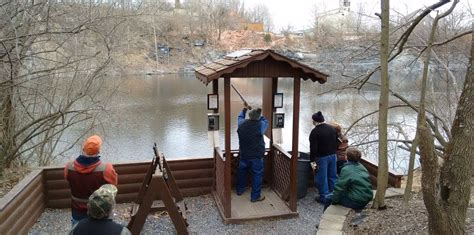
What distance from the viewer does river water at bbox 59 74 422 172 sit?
474 inches

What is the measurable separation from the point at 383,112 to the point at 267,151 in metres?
2.19

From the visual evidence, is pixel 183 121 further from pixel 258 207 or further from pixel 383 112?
pixel 383 112

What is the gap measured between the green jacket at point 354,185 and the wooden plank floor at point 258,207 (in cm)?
106

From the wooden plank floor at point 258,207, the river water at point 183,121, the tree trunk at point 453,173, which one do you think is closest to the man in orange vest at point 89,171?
the wooden plank floor at point 258,207

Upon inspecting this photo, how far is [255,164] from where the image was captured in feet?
17.1

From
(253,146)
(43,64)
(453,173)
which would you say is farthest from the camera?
(43,64)

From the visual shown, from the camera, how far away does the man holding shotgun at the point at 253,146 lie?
16.5 feet

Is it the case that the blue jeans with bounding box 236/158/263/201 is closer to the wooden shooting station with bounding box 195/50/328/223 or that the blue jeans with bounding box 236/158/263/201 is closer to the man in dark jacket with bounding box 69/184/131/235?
the wooden shooting station with bounding box 195/50/328/223

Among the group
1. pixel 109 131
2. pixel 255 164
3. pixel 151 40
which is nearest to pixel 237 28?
pixel 151 40

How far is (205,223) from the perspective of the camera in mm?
4859

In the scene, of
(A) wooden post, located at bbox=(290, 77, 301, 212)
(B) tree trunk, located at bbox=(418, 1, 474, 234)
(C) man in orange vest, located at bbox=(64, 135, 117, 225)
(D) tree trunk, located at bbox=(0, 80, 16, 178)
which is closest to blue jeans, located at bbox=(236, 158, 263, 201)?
(A) wooden post, located at bbox=(290, 77, 301, 212)

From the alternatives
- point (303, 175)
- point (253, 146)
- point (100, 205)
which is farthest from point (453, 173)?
point (303, 175)

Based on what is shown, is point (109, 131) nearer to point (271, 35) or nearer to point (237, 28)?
point (271, 35)

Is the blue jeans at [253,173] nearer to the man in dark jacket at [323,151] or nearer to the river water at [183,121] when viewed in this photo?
the man in dark jacket at [323,151]
